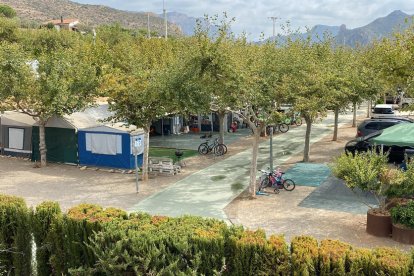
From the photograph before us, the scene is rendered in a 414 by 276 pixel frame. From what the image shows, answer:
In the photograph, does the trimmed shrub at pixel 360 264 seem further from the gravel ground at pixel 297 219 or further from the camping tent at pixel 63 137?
A: the camping tent at pixel 63 137

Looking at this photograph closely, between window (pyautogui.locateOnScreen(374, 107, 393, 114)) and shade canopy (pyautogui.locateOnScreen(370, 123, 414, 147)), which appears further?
window (pyautogui.locateOnScreen(374, 107, 393, 114))

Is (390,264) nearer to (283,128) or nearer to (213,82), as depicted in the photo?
(213,82)

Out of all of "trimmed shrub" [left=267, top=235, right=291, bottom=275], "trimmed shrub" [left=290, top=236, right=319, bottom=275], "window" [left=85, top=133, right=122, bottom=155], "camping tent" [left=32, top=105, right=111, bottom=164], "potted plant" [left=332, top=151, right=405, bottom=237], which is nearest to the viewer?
"trimmed shrub" [left=290, top=236, right=319, bottom=275]

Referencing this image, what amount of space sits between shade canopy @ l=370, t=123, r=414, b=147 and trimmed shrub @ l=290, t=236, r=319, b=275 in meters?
8.96

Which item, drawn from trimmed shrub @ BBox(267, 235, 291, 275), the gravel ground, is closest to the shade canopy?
the gravel ground

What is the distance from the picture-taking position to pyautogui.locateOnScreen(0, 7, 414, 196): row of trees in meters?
15.9

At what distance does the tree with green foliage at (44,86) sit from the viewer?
20.8 meters

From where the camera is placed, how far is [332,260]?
7.98m

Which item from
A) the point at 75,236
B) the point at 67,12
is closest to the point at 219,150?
the point at 75,236

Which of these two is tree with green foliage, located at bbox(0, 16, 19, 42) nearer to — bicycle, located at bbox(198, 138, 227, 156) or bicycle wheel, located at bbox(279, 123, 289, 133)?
bicycle wheel, located at bbox(279, 123, 289, 133)

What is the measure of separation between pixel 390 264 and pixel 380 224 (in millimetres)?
5629

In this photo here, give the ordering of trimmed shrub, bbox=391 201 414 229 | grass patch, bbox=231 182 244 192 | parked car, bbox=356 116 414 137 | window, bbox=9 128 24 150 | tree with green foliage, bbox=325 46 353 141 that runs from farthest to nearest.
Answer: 1. parked car, bbox=356 116 414 137
2. window, bbox=9 128 24 150
3. tree with green foliage, bbox=325 46 353 141
4. grass patch, bbox=231 182 244 192
5. trimmed shrub, bbox=391 201 414 229

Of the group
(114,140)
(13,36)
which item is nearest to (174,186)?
(114,140)

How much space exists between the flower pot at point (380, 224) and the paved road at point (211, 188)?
465 cm
